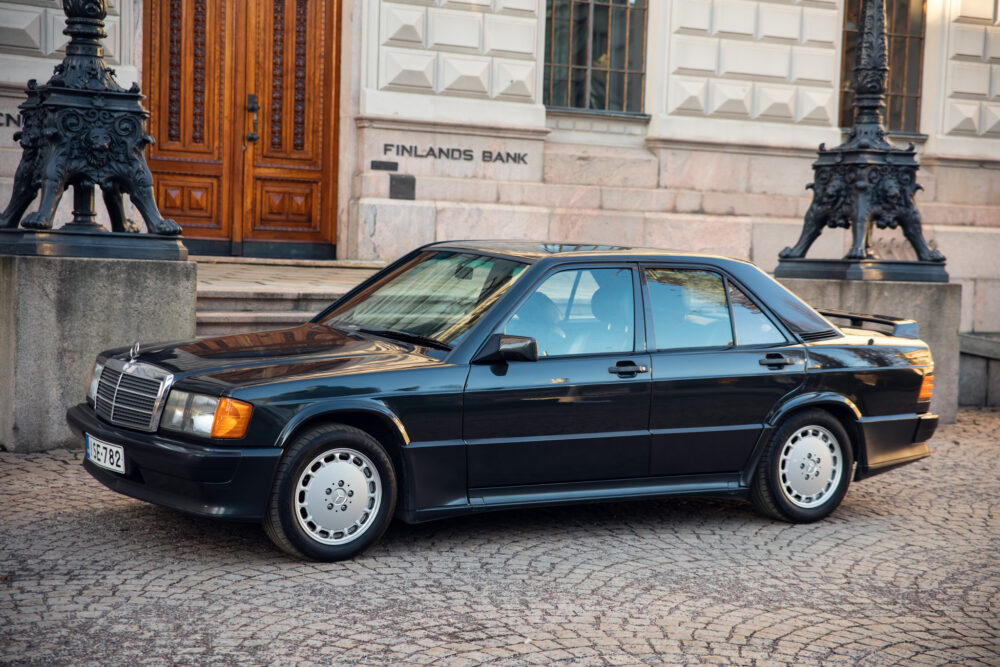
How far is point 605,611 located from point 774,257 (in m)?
11.5

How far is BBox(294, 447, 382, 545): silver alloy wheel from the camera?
548cm

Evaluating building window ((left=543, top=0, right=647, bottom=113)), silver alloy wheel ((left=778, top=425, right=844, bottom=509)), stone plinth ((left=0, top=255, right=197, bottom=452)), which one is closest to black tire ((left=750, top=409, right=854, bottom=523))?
silver alloy wheel ((left=778, top=425, right=844, bottom=509))

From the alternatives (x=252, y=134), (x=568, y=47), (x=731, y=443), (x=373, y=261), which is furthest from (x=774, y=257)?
(x=731, y=443)

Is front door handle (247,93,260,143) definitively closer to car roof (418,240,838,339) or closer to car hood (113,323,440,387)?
car roof (418,240,838,339)

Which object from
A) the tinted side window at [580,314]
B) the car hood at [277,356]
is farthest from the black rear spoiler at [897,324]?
the car hood at [277,356]

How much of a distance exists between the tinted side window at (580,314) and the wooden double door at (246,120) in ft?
27.4

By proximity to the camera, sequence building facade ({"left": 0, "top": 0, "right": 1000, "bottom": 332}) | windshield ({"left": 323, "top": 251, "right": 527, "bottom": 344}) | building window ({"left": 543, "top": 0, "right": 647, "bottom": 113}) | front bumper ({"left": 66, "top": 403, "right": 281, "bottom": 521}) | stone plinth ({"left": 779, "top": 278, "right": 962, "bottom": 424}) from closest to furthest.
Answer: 1. front bumper ({"left": 66, "top": 403, "right": 281, "bottom": 521})
2. windshield ({"left": 323, "top": 251, "right": 527, "bottom": 344})
3. stone plinth ({"left": 779, "top": 278, "right": 962, "bottom": 424})
4. building facade ({"left": 0, "top": 0, "right": 1000, "bottom": 332})
5. building window ({"left": 543, "top": 0, "right": 647, "bottom": 113})

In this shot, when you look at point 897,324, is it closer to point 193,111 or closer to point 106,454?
point 106,454

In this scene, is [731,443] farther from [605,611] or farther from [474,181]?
[474,181]

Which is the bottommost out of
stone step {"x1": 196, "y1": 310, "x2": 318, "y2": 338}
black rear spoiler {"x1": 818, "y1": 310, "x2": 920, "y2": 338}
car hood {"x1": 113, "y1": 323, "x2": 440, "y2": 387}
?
stone step {"x1": 196, "y1": 310, "x2": 318, "y2": 338}

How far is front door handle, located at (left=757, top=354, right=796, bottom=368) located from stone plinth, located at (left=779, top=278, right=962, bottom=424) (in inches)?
186

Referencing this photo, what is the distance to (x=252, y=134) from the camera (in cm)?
1377

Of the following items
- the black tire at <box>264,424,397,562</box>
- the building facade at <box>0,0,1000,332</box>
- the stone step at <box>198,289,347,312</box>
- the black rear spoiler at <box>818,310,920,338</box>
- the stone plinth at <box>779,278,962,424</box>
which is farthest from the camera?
the building facade at <box>0,0,1000,332</box>

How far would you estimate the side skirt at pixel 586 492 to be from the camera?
19.0 ft
